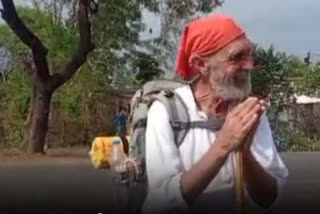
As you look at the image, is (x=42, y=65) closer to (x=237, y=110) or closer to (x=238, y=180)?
(x=238, y=180)

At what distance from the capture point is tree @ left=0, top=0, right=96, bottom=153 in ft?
68.7

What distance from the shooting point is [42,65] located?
839 inches

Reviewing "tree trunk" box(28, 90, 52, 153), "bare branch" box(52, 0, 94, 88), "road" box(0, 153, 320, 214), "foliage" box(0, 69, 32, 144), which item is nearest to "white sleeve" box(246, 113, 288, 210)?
"road" box(0, 153, 320, 214)

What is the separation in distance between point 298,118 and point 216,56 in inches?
837

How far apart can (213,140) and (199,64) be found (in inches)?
8.6

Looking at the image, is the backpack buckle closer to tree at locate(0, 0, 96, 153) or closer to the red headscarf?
the red headscarf

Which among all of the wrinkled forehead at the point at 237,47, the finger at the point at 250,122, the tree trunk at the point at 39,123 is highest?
the tree trunk at the point at 39,123

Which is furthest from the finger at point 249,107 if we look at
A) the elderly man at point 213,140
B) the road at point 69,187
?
the road at point 69,187

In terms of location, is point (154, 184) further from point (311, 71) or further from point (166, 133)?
point (311, 71)

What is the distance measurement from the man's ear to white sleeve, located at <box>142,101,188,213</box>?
17 cm

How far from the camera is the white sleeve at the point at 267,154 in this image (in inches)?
95.0

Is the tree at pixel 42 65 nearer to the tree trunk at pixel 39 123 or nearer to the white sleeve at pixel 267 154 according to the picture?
the tree trunk at pixel 39 123

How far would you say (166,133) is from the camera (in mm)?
2328

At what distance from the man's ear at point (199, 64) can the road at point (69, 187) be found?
3.55 metres
